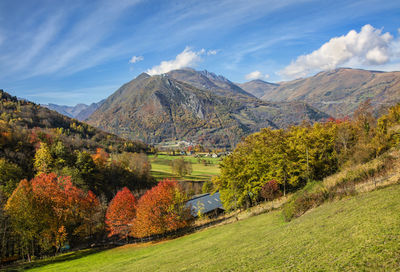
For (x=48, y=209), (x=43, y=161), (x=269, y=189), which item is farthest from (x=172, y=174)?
(x=269, y=189)

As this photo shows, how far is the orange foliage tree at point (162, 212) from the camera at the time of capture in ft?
151

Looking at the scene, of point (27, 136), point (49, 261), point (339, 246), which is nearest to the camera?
point (339, 246)

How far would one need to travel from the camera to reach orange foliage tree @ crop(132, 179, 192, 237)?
151ft

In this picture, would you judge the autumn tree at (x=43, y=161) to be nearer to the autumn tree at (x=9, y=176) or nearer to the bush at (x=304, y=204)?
the autumn tree at (x=9, y=176)

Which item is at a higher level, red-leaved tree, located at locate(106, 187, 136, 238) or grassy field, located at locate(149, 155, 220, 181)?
grassy field, located at locate(149, 155, 220, 181)

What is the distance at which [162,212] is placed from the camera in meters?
48.2

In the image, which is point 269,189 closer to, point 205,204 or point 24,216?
point 205,204

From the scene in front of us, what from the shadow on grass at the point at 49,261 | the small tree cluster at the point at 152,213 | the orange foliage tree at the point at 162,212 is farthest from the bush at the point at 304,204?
the shadow on grass at the point at 49,261

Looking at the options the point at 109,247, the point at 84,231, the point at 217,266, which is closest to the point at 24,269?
the point at 109,247

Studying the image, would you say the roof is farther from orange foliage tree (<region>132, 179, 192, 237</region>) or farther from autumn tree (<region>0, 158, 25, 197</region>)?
autumn tree (<region>0, 158, 25, 197</region>)

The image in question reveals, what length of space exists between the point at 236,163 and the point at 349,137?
30.6 metres

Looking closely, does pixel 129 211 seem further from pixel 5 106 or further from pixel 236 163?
pixel 5 106

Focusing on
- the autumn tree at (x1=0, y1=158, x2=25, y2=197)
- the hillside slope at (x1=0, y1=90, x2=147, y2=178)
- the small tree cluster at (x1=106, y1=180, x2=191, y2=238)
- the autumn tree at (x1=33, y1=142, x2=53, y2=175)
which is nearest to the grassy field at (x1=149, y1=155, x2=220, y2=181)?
the hillside slope at (x1=0, y1=90, x2=147, y2=178)

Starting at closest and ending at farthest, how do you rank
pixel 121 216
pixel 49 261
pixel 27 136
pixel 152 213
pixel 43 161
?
pixel 49 261, pixel 152 213, pixel 121 216, pixel 43 161, pixel 27 136
